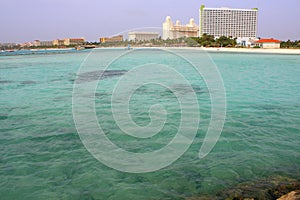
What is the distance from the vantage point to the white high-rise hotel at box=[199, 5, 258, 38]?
142625 mm

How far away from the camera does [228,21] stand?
145 metres

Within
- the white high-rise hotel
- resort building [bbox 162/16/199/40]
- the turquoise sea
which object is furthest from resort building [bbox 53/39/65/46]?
the turquoise sea

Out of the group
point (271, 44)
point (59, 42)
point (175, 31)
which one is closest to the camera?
point (175, 31)

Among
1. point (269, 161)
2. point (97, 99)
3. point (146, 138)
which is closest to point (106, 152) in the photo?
point (146, 138)

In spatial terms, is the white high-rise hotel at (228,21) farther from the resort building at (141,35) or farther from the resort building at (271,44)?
the resort building at (141,35)

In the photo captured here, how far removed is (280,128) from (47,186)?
21.6 feet

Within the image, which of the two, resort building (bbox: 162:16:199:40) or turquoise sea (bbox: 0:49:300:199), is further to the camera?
resort building (bbox: 162:16:199:40)

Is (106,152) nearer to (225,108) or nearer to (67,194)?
(67,194)

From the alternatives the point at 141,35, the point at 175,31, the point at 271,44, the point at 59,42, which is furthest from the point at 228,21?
the point at 141,35

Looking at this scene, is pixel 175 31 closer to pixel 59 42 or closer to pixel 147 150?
pixel 147 150

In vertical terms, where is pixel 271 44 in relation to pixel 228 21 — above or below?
below

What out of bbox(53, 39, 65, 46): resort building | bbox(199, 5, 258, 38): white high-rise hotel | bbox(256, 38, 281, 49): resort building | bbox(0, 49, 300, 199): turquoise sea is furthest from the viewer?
bbox(53, 39, 65, 46): resort building

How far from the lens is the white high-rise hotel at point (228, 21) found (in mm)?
142625

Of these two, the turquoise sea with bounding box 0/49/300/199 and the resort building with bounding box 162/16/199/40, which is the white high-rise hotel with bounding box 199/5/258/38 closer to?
the resort building with bounding box 162/16/199/40
